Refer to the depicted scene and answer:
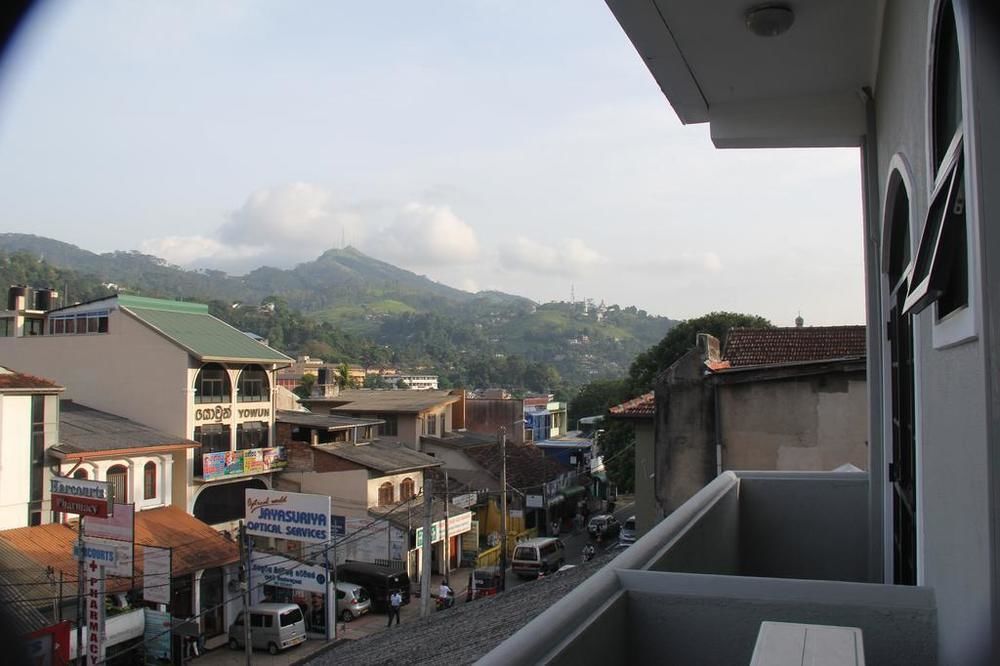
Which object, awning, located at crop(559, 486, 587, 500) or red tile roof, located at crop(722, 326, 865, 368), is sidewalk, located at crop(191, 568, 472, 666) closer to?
red tile roof, located at crop(722, 326, 865, 368)

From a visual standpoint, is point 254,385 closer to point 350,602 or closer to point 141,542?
point 350,602

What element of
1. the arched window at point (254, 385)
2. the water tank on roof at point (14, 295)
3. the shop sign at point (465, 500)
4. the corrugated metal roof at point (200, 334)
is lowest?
the shop sign at point (465, 500)

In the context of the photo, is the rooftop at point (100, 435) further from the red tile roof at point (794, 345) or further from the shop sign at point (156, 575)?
the red tile roof at point (794, 345)

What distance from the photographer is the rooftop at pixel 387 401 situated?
40344mm

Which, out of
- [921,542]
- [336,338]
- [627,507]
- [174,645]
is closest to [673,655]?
[921,542]

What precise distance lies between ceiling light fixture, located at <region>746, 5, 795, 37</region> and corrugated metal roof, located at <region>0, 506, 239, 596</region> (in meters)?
18.1

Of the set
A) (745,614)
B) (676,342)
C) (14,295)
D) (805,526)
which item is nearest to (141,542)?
(14,295)

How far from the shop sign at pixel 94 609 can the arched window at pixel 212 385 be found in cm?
1047

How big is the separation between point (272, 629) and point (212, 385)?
10.0 metres

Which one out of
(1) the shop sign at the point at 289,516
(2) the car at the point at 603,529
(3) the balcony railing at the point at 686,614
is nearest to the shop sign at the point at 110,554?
(1) the shop sign at the point at 289,516

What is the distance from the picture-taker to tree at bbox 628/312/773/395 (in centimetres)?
3797

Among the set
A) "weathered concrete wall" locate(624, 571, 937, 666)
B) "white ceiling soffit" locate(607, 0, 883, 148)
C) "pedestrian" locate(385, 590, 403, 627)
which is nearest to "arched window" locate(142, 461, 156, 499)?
"pedestrian" locate(385, 590, 403, 627)

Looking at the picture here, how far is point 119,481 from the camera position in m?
23.8

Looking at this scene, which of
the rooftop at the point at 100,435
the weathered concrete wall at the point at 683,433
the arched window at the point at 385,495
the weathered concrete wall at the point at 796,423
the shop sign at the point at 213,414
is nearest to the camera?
the weathered concrete wall at the point at 796,423
